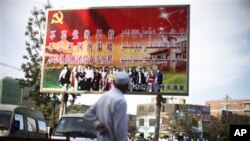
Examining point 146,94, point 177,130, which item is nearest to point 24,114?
point 146,94

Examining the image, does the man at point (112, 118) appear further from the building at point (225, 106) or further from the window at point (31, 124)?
the building at point (225, 106)

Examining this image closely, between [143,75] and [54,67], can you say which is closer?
[143,75]

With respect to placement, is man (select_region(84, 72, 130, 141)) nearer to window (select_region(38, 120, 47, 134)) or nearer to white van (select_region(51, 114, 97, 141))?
white van (select_region(51, 114, 97, 141))

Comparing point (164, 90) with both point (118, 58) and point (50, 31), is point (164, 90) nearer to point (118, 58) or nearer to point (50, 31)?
point (118, 58)

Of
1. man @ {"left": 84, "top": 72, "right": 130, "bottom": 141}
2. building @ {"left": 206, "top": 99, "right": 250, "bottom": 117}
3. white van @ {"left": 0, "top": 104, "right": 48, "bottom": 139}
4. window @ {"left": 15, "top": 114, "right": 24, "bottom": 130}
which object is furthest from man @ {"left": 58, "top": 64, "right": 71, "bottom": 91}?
building @ {"left": 206, "top": 99, "right": 250, "bottom": 117}

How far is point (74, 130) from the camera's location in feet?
19.3

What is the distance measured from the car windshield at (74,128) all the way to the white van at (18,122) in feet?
1.48

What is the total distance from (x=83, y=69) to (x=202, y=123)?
32668 millimetres

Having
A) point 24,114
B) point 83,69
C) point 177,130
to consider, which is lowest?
point 177,130

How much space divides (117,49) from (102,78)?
2.90ft

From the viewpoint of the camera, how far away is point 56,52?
1280 cm

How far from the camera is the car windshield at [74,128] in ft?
18.6

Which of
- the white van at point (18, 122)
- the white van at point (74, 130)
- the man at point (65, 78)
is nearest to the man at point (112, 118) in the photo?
the white van at point (74, 130)

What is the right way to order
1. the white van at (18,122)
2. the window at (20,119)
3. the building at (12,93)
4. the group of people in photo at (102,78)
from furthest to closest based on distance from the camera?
the building at (12,93) → the group of people in photo at (102,78) → the window at (20,119) → the white van at (18,122)
